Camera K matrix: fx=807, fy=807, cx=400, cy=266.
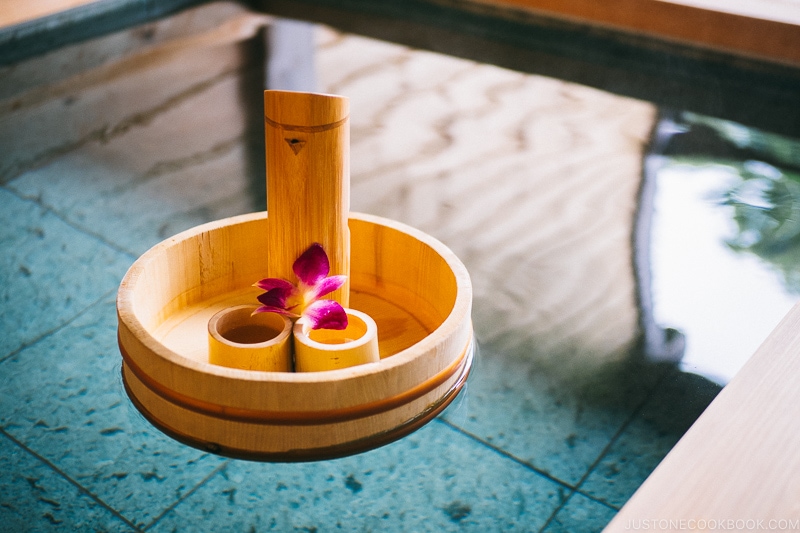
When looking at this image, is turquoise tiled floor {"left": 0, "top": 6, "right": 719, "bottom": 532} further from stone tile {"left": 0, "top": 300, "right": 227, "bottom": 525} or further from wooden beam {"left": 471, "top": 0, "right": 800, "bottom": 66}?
wooden beam {"left": 471, "top": 0, "right": 800, "bottom": 66}

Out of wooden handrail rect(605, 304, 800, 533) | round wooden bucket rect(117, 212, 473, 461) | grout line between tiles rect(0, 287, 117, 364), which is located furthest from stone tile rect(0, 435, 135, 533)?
wooden handrail rect(605, 304, 800, 533)

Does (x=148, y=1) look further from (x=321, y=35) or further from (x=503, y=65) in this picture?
(x=503, y=65)

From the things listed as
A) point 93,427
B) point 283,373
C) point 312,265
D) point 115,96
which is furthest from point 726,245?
point 115,96

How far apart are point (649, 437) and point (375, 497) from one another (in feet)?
1.14

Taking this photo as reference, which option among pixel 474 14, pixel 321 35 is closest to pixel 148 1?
pixel 321 35

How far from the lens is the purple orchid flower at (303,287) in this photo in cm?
90

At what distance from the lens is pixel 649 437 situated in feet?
3.12

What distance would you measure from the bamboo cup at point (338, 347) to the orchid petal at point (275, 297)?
0.04 meters

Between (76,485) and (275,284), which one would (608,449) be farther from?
(76,485)

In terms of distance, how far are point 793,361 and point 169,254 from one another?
0.72 m

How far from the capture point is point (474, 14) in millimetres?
2896

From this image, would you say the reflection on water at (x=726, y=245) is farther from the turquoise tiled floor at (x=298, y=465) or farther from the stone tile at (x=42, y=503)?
the stone tile at (x=42, y=503)

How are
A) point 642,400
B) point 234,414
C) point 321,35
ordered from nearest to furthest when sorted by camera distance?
1. point 234,414
2. point 642,400
3. point 321,35

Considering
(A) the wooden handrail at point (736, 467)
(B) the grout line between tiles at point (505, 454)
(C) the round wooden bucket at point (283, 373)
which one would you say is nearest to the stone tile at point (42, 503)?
(C) the round wooden bucket at point (283, 373)
